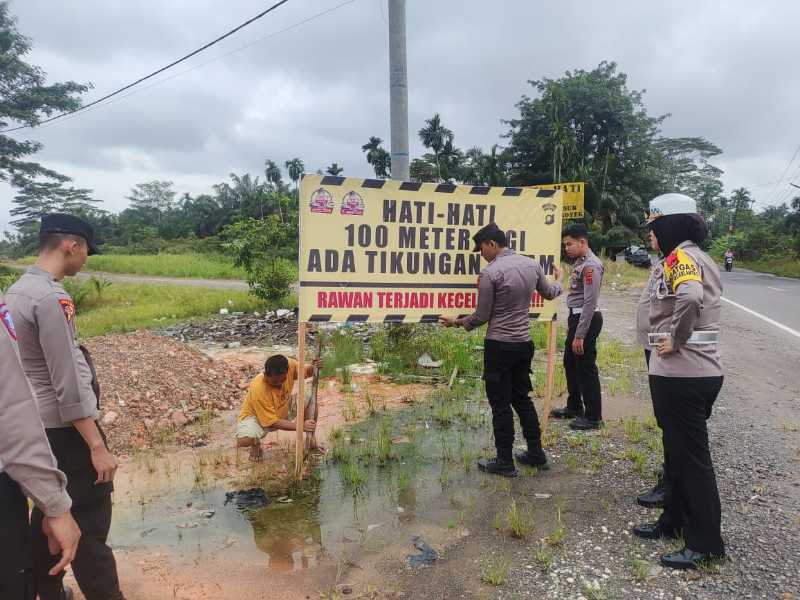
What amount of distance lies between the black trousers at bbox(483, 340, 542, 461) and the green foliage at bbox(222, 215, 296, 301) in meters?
9.18

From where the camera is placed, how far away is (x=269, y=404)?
4430 mm

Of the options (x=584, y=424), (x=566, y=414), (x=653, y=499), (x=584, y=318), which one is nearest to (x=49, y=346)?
(x=653, y=499)

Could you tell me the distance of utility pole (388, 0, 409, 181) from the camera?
6434mm

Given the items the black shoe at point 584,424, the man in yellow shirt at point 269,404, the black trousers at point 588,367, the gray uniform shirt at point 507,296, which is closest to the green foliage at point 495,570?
the gray uniform shirt at point 507,296

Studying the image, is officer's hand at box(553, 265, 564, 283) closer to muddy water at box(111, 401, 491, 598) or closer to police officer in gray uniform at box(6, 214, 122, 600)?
muddy water at box(111, 401, 491, 598)

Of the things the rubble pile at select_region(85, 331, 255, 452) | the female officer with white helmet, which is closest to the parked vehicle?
the rubble pile at select_region(85, 331, 255, 452)

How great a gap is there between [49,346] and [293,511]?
2121mm

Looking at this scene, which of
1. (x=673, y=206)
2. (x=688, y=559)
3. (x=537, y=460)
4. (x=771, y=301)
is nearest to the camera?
(x=688, y=559)

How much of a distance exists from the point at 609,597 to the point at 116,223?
5910 centimetres

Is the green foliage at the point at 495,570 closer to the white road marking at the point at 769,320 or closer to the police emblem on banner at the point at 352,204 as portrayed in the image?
the police emblem on banner at the point at 352,204

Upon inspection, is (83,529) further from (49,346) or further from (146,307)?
(146,307)

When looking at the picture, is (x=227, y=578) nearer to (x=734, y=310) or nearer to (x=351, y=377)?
(x=351, y=377)

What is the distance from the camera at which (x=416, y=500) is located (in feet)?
12.4

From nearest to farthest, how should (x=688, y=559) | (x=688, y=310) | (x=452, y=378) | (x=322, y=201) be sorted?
1. (x=688, y=310)
2. (x=688, y=559)
3. (x=322, y=201)
4. (x=452, y=378)
